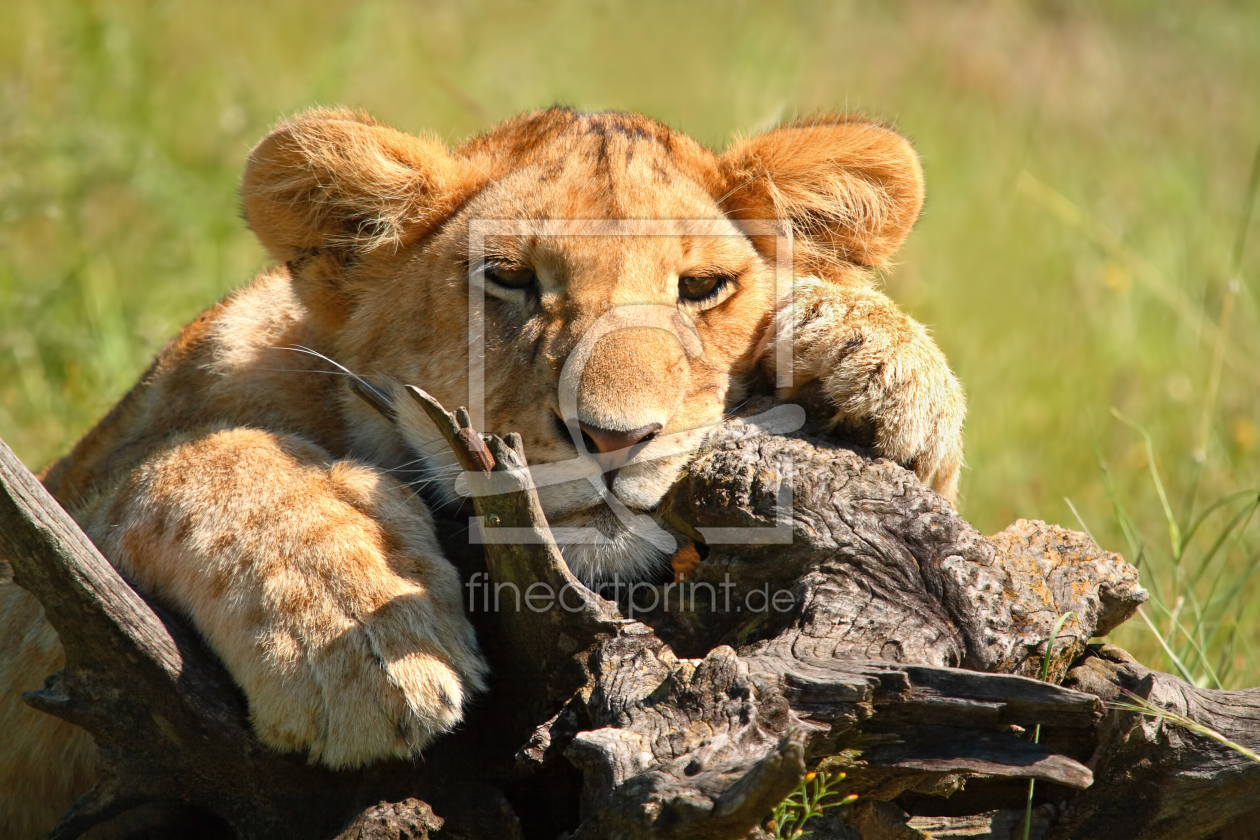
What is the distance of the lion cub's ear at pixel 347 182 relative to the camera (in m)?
3.69

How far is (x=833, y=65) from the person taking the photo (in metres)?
11.5

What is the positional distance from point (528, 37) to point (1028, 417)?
15.1 ft

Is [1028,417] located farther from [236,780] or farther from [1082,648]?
[236,780]

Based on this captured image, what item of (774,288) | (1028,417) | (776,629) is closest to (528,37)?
(1028,417)

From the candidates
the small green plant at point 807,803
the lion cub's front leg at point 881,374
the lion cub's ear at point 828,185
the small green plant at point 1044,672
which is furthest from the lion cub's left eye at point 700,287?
the small green plant at point 807,803

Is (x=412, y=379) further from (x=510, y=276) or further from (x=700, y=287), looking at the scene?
(x=700, y=287)

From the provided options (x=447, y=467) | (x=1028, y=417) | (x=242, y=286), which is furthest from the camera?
(x=1028, y=417)

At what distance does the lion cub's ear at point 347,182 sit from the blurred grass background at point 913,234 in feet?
4.09

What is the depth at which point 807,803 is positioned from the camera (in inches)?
90.7

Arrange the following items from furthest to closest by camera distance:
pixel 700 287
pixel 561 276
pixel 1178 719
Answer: pixel 700 287, pixel 561 276, pixel 1178 719

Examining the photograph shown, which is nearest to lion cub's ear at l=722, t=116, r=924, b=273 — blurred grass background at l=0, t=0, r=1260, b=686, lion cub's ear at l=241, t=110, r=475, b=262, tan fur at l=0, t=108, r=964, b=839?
tan fur at l=0, t=108, r=964, b=839

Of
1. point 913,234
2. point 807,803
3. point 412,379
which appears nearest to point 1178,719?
point 807,803

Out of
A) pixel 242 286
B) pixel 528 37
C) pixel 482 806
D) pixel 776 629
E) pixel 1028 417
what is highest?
pixel 528 37

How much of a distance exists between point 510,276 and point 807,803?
5.68 ft
